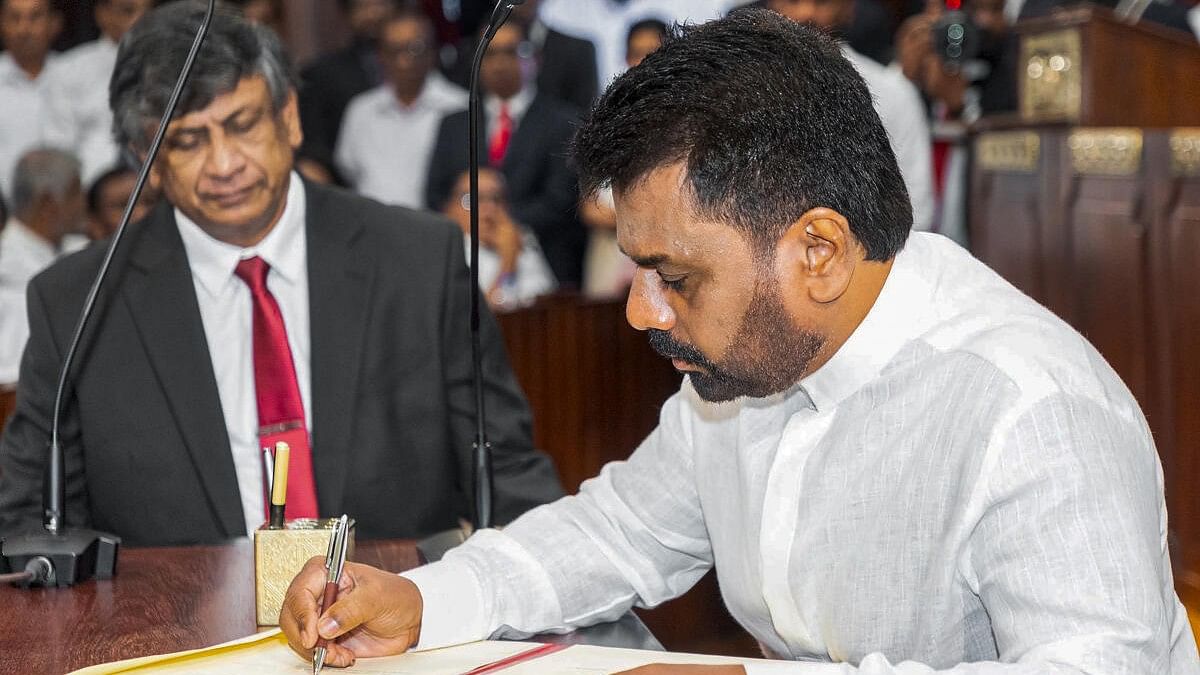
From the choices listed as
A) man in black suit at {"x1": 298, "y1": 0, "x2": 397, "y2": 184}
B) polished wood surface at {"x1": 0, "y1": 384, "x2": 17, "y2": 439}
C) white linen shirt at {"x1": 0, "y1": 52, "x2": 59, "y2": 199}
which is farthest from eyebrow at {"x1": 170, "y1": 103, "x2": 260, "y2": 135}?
man in black suit at {"x1": 298, "y1": 0, "x2": 397, "y2": 184}

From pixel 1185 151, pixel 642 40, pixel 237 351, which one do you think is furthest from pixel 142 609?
pixel 642 40

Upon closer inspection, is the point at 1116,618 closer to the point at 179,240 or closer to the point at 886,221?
the point at 886,221

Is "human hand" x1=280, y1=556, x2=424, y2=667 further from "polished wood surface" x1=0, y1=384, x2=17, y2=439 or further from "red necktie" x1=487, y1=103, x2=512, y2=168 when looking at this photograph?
"red necktie" x1=487, y1=103, x2=512, y2=168

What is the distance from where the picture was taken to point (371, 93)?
6555 millimetres

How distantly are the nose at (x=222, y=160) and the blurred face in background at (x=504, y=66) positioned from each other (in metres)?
3.70

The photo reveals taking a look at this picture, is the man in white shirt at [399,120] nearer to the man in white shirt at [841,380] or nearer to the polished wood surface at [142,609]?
the polished wood surface at [142,609]

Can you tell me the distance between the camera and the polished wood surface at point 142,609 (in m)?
1.60

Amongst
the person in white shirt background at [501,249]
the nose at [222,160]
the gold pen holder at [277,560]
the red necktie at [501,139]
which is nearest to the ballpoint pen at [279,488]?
the gold pen holder at [277,560]

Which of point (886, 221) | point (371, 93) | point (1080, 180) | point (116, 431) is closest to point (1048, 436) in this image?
point (886, 221)

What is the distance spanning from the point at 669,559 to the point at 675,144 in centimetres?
61

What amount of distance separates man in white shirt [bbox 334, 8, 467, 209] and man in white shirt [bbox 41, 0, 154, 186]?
1046 millimetres

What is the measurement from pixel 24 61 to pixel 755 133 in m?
4.92

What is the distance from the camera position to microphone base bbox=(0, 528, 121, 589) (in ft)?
6.17

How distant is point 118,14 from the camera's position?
5.69 m
